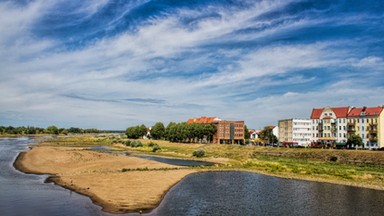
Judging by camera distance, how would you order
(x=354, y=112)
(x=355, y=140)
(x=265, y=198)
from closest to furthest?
(x=265, y=198)
(x=355, y=140)
(x=354, y=112)

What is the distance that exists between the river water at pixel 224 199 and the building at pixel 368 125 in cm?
7557

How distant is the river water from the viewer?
39281 millimetres

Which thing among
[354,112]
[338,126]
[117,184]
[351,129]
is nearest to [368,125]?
[351,129]

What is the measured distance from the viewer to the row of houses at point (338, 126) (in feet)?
Answer: 403

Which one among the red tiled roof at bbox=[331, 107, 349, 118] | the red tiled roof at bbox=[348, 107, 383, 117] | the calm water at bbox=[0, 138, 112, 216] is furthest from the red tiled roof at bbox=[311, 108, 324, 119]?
the calm water at bbox=[0, 138, 112, 216]

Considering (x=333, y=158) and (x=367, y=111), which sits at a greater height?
(x=367, y=111)

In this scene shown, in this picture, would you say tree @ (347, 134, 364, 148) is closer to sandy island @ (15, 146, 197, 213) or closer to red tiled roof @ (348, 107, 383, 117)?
red tiled roof @ (348, 107, 383, 117)

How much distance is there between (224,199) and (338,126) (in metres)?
110

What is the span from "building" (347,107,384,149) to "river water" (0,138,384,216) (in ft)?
248

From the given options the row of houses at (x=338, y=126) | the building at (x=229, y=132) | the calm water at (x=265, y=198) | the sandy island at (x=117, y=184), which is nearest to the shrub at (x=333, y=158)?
the row of houses at (x=338, y=126)

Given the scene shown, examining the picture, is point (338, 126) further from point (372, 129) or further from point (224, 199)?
point (224, 199)

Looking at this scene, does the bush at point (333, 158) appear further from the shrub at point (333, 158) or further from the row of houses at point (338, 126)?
the row of houses at point (338, 126)

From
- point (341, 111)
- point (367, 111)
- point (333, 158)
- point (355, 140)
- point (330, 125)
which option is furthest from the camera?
point (330, 125)

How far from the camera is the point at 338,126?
138500 millimetres
